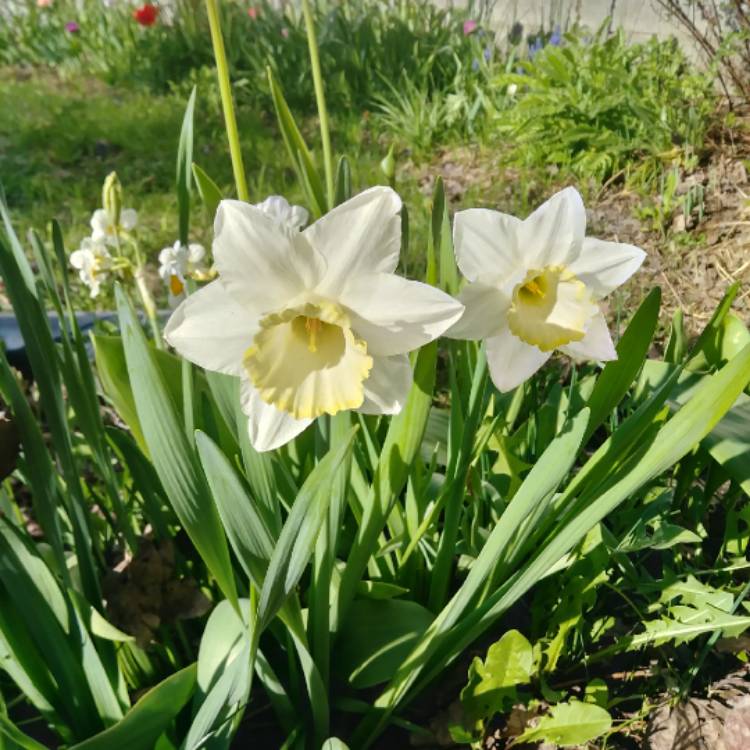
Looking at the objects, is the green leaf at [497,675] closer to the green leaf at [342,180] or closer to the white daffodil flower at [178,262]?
the green leaf at [342,180]

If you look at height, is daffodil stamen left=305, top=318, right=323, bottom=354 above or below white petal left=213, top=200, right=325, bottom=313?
below

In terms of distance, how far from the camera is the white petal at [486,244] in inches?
31.7

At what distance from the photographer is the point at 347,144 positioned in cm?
347

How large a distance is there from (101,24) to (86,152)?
1.86m

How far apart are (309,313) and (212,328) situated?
0.10 meters

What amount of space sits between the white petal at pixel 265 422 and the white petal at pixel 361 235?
6.7 inches

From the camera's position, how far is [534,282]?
89 centimetres

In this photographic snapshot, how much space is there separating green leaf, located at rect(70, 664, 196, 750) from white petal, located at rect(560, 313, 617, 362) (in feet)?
1.92

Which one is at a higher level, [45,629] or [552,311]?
[552,311]

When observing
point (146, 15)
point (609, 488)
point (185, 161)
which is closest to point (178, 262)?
point (185, 161)

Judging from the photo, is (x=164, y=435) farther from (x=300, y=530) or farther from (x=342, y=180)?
(x=342, y=180)

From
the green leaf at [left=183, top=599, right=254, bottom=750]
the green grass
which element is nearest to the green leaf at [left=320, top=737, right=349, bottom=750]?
the green leaf at [left=183, top=599, right=254, bottom=750]

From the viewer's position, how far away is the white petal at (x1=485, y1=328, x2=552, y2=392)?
87cm

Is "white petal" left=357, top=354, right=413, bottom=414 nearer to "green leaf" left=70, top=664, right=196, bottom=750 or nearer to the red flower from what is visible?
→ "green leaf" left=70, top=664, right=196, bottom=750
